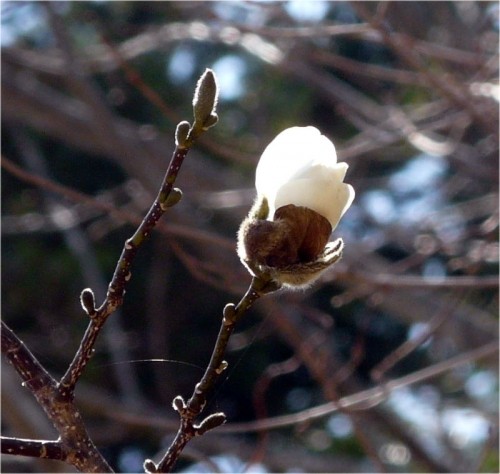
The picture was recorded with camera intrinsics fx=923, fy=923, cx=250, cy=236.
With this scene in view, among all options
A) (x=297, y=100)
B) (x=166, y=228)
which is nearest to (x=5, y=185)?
(x=297, y=100)

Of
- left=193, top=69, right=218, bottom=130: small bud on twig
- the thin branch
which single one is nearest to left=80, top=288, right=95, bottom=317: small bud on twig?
the thin branch

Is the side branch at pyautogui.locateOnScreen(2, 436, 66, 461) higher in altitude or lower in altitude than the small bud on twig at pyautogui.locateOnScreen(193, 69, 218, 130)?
lower

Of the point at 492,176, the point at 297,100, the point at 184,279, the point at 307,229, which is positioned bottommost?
the point at 307,229

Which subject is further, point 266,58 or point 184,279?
point 184,279

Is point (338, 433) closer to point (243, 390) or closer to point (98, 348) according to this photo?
point (243, 390)

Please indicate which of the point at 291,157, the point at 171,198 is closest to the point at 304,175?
the point at 291,157

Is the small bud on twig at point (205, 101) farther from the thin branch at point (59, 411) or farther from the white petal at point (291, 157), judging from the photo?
the thin branch at point (59, 411)

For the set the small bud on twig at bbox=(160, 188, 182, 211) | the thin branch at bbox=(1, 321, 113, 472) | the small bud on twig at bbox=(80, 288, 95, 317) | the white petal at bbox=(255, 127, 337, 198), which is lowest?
the thin branch at bbox=(1, 321, 113, 472)

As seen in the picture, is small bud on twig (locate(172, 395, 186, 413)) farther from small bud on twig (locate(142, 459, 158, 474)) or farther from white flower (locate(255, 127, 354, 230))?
white flower (locate(255, 127, 354, 230))

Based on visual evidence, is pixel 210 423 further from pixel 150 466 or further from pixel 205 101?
pixel 205 101

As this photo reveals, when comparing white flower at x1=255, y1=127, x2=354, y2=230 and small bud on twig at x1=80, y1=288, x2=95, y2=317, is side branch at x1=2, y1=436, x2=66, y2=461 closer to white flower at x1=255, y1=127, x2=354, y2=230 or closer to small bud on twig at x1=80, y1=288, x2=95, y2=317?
small bud on twig at x1=80, y1=288, x2=95, y2=317
